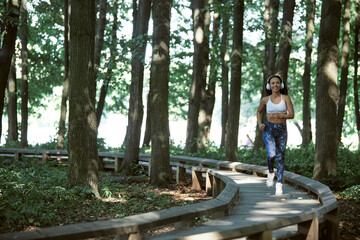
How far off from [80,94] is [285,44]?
31.2 feet

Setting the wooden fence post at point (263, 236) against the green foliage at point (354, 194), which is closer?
the wooden fence post at point (263, 236)

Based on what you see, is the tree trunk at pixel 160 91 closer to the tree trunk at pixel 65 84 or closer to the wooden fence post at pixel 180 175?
the wooden fence post at pixel 180 175

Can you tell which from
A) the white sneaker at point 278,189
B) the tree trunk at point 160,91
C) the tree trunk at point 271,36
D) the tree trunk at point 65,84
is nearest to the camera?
the white sneaker at point 278,189

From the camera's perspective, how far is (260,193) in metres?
8.87

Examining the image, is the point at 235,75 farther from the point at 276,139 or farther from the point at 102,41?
the point at 102,41

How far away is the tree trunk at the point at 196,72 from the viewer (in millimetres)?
19719

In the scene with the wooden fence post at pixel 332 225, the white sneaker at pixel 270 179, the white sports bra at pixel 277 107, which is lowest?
the wooden fence post at pixel 332 225

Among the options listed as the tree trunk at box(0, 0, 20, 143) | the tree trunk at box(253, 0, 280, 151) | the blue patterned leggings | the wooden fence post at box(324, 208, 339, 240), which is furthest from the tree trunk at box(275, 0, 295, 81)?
the wooden fence post at box(324, 208, 339, 240)

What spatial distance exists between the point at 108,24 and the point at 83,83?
67.1 feet

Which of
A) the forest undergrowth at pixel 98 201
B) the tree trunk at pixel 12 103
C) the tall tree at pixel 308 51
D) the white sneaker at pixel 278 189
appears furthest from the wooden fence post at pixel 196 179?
the tree trunk at pixel 12 103

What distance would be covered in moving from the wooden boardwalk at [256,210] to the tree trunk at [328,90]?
1426 millimetres

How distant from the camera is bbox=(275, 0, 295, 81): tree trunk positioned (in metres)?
16.4

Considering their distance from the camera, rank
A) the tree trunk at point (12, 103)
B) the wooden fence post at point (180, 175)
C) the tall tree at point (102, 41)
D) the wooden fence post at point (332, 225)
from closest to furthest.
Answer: the wooden fence post at point (332, 225) < the wooden fence post at point (180, 175) < the tall tree at point (102, 41) < the tree trunk at point (12, 103)

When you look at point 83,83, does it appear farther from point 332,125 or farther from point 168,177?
point 332,125
